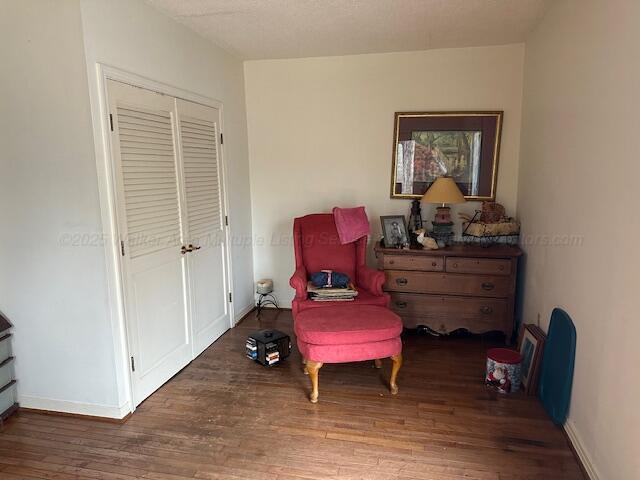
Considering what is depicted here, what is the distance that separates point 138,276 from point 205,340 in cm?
103

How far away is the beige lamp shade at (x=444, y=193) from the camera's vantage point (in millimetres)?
3387

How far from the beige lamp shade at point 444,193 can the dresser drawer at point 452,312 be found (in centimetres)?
78

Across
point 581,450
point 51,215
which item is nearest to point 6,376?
point 51,215

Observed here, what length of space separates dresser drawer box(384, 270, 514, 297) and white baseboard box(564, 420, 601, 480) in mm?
1209

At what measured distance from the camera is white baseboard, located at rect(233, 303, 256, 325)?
3.91 meters

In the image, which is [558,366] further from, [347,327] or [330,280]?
[330,280]

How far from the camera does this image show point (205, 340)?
3.39 meters

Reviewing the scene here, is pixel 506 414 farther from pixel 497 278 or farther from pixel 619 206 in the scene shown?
pixel 619 206

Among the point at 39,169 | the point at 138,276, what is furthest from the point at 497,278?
the point at 39,169

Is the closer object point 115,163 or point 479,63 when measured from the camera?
point 115,163

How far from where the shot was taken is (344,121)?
3.90 metres

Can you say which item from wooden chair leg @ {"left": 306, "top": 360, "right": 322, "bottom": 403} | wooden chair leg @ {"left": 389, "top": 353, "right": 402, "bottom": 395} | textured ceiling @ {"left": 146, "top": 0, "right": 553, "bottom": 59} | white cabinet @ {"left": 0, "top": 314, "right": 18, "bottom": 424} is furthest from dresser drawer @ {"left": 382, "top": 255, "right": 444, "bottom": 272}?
white cabinet @ {"left": 0, "top": 314, "right": 18, "bottom": 424}

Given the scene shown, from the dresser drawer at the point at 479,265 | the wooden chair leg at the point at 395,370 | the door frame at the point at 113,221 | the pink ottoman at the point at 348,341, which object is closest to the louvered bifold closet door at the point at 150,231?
the door frame at the point at 113,221

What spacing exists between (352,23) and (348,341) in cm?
219
